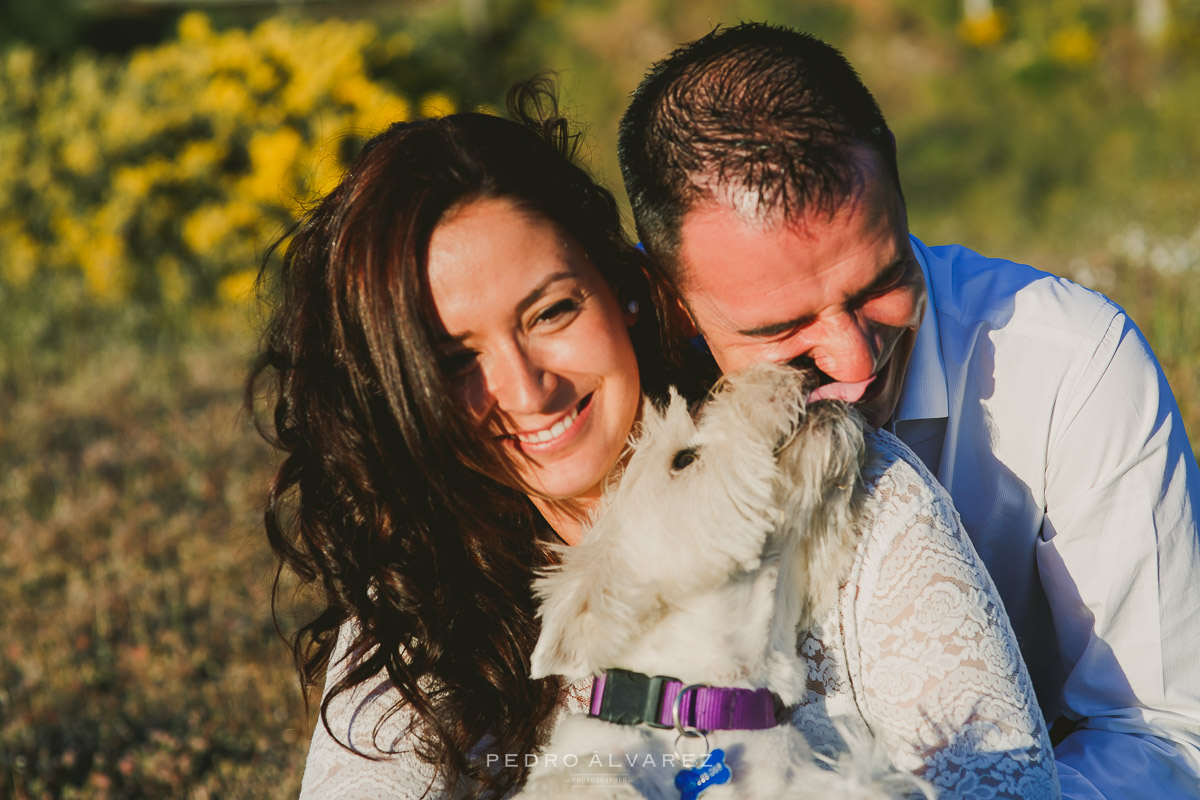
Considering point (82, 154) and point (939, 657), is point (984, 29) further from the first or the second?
point (939, 657)

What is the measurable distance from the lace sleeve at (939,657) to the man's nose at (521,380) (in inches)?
30.8

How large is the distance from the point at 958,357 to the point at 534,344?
1.09 m

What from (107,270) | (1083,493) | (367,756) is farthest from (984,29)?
(367,756)

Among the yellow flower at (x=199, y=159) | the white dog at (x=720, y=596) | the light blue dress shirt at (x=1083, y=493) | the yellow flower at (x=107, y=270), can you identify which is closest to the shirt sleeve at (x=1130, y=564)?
the light blue dress shirt at (x=1083, y=493)

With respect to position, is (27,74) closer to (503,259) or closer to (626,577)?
(503,259)

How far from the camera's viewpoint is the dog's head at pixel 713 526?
1955 millimetres

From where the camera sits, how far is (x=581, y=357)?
2428 millimetres

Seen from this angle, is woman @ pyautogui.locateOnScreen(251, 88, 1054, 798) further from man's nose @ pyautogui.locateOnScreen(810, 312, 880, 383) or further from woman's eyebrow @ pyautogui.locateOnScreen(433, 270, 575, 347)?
man's nose @ pyautogui.locateOnScreen(810, 312, 880, 383)

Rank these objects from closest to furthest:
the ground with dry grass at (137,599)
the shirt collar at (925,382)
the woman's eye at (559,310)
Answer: the woman's eye at (559,310)
the shirt collar at (925,382)
the ground with dry grass at (137,599)

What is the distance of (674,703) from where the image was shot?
2.02 metres

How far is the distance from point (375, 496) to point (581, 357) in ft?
2.30

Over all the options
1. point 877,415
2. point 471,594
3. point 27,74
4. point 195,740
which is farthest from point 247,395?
point 27,74

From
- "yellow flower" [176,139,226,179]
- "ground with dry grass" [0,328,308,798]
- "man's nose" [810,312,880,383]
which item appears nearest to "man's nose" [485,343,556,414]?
"man's nose" [810,312,880,383]

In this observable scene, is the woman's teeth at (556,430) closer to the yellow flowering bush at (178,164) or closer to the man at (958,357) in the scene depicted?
the man at (958,357)
